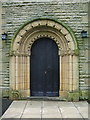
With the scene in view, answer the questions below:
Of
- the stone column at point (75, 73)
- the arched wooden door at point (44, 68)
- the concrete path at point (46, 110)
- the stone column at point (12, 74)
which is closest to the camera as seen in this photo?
the concrete path at point (46, 110)

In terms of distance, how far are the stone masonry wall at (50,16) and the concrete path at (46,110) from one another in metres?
1.34

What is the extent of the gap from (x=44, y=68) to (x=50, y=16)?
2.43 m

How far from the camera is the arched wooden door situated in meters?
10.6

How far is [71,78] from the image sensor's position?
998cm

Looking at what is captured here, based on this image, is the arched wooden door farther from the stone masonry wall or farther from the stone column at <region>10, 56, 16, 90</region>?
the stone masonry wall

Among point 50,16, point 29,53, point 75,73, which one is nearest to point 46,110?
point 75,73

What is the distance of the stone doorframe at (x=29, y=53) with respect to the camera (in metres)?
9.98

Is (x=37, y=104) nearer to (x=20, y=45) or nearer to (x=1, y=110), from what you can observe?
(x=1, y=110)

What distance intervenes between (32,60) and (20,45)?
0.95m

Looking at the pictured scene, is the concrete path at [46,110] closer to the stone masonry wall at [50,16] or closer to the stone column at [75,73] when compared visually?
the stone column at [75,73]

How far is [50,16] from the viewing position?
1012 centimetres

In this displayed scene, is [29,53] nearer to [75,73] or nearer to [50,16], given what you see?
[50,16]

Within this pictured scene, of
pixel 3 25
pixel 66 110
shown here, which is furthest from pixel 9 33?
pixel 66 110

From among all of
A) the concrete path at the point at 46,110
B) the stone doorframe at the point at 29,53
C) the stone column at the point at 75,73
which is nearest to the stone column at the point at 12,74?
the stone doorframe at the point at 29,53
